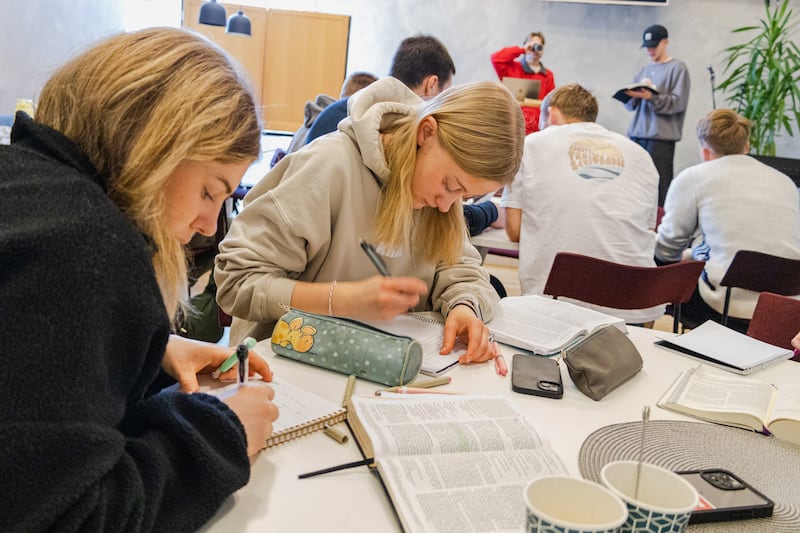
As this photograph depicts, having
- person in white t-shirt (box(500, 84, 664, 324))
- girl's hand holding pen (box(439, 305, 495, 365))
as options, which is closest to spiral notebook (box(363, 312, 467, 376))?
girl's hand holding pen (box(439, 305, 495, 365))

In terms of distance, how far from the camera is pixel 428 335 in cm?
153

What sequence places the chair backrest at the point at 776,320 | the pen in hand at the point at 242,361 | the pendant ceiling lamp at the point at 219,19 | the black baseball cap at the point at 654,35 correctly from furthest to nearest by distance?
the black baseball cap at the point at 654,35, the pendant ceiling lamp at the point at 219,19, the chair backrest at the point at 776,320, the pen in hand at the point at 242,361

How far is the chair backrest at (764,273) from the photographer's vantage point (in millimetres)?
2885

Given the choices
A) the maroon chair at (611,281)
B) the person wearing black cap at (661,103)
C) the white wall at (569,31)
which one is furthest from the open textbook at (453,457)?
the white wall at (569,31)

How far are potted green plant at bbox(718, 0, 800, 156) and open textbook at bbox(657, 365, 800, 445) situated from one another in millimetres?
5557

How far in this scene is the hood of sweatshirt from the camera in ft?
5.35

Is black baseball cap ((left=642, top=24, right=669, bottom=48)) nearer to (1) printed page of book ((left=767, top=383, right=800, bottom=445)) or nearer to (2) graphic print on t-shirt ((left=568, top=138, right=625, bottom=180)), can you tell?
(2) graphic print on t-shirt ((left=568, top=138, right=625, bottom=180))

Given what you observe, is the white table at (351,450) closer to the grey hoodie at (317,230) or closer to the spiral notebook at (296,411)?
the spiral notebook at (296,411)

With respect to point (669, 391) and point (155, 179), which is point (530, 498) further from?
point (669, 391)

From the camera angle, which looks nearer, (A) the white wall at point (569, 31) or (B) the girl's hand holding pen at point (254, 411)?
(B) the girl's hand holding pen at point (254, 411)

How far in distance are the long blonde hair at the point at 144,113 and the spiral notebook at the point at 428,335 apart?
0.63 meters

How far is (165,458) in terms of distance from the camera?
0.81 metres

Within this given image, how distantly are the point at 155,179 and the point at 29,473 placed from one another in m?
0.34

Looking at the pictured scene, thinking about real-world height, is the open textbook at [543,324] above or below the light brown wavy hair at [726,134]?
below
